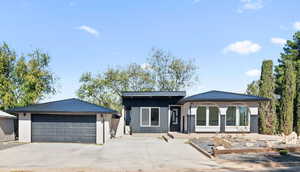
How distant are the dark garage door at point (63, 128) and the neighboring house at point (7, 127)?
235 cm

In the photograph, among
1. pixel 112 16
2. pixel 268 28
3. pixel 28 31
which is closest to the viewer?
pixel 268 28

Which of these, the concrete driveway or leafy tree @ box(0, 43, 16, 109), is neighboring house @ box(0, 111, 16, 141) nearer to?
the concrete driveway

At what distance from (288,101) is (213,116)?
7.89 m

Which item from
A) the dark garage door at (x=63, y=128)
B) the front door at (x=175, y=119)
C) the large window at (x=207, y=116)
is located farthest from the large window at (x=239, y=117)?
the dark garage door at (x=63, y=128)

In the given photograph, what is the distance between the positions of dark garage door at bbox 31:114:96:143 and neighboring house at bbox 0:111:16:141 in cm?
235

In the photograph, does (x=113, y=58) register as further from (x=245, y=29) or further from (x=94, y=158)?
(x=94, y=158)

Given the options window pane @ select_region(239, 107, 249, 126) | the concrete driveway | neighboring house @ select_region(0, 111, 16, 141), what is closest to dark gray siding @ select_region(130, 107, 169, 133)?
window pane @ select_region(239, 107, 249, 126)

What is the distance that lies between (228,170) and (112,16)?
14734 millimetres

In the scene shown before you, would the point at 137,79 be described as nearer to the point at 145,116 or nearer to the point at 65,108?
the point at 145,116

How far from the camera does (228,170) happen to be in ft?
28.6

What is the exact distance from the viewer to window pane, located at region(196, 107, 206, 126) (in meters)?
18.8

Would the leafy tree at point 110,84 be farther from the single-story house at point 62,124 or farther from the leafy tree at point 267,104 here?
the single-story house at point 62,124

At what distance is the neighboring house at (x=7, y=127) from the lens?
54.7 ft

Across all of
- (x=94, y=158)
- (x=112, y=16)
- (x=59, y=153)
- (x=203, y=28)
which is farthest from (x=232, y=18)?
(x=59, y=153)
